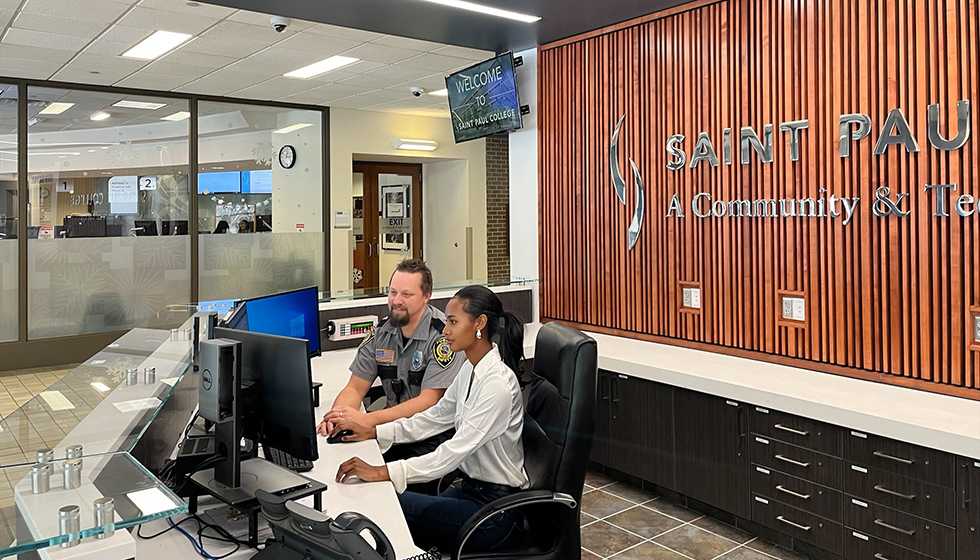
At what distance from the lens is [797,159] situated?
158 inches

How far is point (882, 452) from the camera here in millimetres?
3039

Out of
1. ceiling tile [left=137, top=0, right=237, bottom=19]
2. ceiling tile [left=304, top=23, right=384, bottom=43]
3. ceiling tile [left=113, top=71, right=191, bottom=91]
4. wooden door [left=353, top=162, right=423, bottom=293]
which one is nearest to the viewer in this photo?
ceiling tile [left=137, top=0, right=237, bottom=19]

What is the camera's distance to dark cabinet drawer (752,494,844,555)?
129 inches

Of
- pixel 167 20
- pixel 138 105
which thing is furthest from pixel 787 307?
pixel 138 105

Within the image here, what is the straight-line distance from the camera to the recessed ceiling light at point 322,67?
679cm

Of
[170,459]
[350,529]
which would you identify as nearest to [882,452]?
[350,529]

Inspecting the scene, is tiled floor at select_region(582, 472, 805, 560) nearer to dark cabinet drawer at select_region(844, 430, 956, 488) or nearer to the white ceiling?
dark cabinet drawer at select_region(844, 430, 956, 488)

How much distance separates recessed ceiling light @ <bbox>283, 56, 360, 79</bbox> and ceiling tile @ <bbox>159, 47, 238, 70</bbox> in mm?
704

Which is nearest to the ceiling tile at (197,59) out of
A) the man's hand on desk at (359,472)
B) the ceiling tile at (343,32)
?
the ceiling tile at (343,32)

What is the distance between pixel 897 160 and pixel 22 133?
813cm

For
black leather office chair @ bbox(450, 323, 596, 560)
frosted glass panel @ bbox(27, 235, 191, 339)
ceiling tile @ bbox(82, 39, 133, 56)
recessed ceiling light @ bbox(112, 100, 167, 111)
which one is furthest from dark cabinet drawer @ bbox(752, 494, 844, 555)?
recessed ceiling light @ bbox(112, 100, 167, 111)

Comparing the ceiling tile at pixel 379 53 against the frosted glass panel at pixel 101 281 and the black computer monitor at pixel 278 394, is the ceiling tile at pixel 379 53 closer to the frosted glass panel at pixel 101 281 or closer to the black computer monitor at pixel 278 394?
the frosted glass panel at pixel 101 281

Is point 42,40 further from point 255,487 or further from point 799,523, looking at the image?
point 799,523

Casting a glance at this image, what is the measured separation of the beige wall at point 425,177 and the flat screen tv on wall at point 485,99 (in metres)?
3.74
